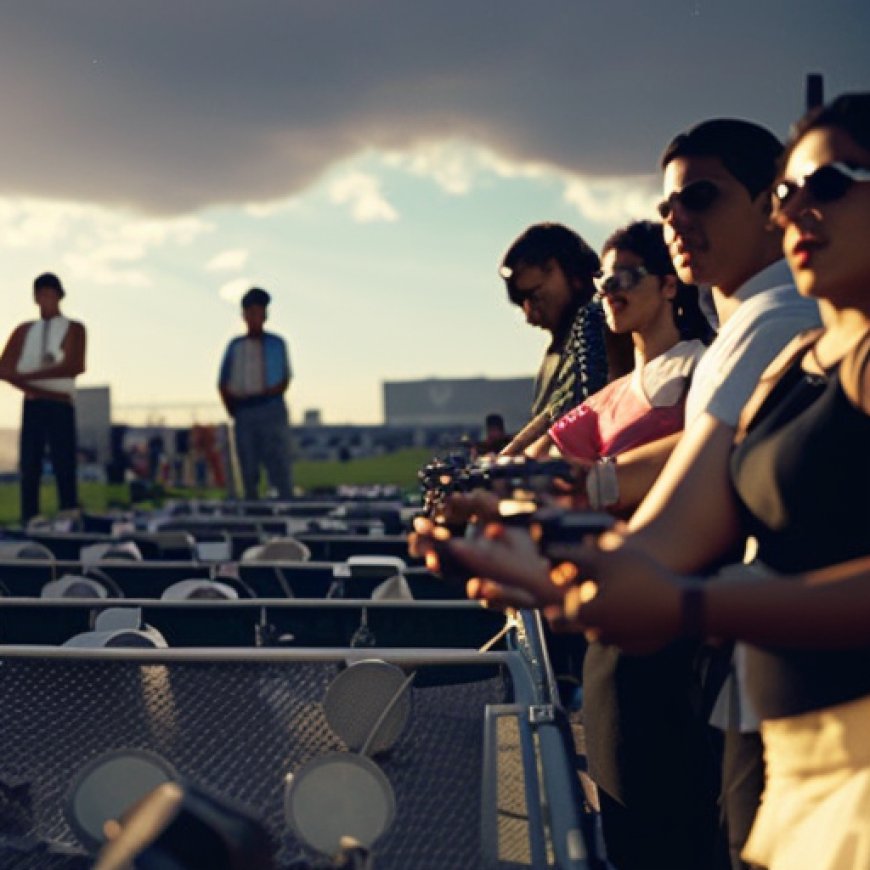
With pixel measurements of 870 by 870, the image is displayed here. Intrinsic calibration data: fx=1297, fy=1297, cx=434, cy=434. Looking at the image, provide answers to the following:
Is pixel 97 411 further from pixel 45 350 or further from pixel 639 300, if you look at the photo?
pixel 639 300

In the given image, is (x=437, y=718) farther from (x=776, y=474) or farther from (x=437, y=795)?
(x=776, y=474)

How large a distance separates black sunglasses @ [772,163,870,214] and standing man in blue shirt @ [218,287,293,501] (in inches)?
369

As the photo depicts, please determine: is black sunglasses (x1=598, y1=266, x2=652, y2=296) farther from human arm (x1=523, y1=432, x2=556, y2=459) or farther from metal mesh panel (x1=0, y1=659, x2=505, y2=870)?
metal mesh panel (x1=0, y1=659, x2=505, y2=870)

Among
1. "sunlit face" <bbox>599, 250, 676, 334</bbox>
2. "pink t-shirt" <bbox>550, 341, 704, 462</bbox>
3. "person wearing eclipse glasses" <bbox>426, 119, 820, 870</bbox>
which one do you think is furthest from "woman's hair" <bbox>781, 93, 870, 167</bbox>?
A: "sunlit face" <bbox>599, 250, 676, 334</bbox>

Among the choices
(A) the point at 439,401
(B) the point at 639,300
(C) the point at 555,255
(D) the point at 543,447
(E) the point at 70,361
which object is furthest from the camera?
(A) the point at 439,401

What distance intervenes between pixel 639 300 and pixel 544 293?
39.4 inches

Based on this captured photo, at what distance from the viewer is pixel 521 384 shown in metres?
44.5

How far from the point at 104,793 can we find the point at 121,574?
3225 millimetres

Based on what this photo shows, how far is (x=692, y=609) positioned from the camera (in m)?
1.47

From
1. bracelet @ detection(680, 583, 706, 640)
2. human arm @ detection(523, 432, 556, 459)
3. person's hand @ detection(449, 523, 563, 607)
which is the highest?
human arm @ detection(523, 432, 556, 459)

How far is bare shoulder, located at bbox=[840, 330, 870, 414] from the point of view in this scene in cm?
169

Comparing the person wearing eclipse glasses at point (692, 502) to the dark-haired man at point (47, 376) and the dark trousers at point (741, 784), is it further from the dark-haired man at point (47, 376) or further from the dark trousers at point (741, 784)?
the dark-haired man at point (47, 376)

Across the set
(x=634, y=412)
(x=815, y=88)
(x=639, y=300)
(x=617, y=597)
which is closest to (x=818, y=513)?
(x=617, y=597)

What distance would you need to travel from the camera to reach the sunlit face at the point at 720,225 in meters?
2.45
